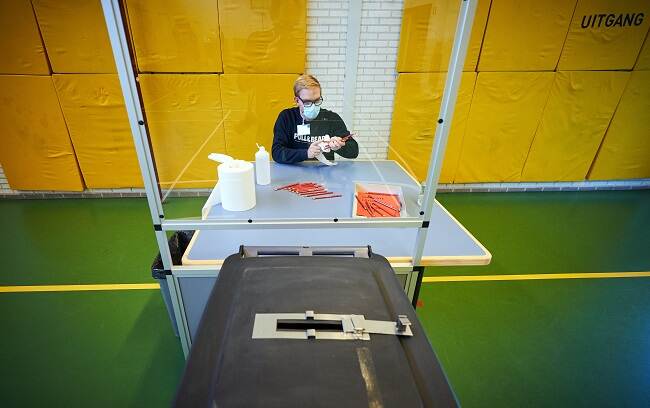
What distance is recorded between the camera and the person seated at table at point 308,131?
1774 millimetres

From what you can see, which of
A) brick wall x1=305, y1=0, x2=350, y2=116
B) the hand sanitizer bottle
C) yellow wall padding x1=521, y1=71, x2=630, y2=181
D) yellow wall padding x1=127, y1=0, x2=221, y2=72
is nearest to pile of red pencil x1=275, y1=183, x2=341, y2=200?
the hand sanitizer bottle

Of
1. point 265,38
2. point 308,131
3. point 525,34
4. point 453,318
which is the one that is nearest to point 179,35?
point 265,38

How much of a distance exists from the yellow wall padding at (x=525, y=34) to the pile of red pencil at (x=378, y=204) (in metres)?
2.53

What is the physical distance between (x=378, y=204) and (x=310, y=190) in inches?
16.1

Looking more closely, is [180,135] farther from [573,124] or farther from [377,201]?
[573,124]

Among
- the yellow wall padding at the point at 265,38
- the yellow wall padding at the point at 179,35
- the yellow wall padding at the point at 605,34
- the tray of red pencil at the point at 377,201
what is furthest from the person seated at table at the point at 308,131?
the yellow wall padding at the point at 605,34

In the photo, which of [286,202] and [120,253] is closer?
[286,202]

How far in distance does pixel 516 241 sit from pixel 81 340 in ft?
11.4

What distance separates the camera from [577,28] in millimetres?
3273

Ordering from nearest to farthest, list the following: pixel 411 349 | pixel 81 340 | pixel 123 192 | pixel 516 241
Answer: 1. pixel 411 349
2. pixel 81 340
3. pixel 516 241
4. pixel 123 192

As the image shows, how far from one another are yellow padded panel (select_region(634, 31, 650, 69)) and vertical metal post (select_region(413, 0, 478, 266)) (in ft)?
13.1

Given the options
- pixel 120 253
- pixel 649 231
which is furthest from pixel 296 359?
pixel 649 231

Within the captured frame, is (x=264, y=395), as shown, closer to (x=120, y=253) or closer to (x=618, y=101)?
(x=120, y=253)

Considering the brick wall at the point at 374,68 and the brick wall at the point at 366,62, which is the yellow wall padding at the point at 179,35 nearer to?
the brick wall at the point at 366,62
